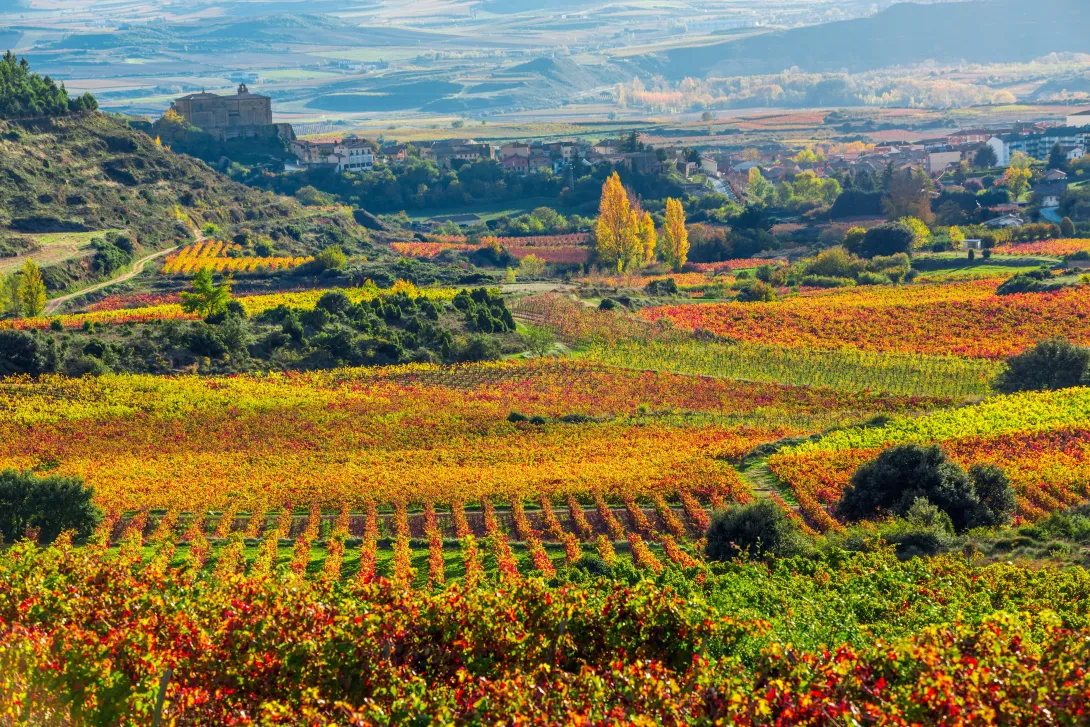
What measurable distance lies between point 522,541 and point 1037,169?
11965 cm

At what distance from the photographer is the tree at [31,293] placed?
245 ft

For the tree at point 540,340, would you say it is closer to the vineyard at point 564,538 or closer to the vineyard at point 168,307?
the vineyard at point 564,538

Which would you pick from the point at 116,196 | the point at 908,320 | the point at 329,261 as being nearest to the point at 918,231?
the point at 908,320

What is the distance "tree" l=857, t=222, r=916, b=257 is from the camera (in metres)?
99.9

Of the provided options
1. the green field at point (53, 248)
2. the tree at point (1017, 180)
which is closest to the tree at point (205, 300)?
the green field at point (53, 248)

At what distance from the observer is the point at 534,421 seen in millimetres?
50344

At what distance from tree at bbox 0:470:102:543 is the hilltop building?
410 ft

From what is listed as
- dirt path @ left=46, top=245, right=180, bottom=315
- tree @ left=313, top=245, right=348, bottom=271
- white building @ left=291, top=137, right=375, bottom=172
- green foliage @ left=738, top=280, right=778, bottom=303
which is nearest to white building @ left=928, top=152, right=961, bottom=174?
white building @ left=291, top=137, right=375, bottom=172

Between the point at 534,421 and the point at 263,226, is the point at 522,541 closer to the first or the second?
the point at 534,421

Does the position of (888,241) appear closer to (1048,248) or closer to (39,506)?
(1048,248)

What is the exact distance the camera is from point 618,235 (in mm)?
105375

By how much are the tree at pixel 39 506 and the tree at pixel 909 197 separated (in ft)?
308

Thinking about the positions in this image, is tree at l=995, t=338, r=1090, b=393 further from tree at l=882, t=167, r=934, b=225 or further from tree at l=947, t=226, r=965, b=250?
tree at l=882, t=167, r=934, b=225

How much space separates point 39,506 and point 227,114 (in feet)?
420
